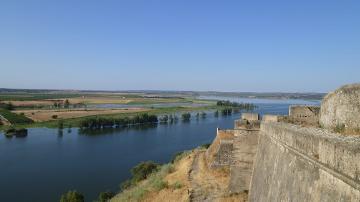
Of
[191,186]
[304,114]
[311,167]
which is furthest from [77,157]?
[311,167]

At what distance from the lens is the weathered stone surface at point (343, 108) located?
141 inches

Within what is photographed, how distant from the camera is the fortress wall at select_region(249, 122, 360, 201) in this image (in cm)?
248

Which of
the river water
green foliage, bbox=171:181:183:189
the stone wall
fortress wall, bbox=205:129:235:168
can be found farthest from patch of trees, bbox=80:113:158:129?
the stone wall

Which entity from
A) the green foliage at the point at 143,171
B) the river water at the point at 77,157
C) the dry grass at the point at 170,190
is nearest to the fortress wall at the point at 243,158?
the dry grass at the point at 170,190

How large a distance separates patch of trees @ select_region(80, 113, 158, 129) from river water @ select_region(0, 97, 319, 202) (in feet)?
11.0

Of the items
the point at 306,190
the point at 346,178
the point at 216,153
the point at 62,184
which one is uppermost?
the point at 346,178

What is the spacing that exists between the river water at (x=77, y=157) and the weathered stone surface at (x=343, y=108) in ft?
51.5

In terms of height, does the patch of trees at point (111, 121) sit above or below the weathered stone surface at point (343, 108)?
below

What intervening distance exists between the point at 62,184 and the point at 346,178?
20.2 m

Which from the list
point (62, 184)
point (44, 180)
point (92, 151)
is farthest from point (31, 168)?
point (92, 151)

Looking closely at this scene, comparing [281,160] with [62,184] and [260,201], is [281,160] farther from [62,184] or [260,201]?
[62,184]

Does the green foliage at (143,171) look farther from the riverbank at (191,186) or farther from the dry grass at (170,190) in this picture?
the dry grass at (170,190)

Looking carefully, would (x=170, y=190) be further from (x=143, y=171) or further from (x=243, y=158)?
(x=143, y=171)

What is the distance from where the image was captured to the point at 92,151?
3025cm
